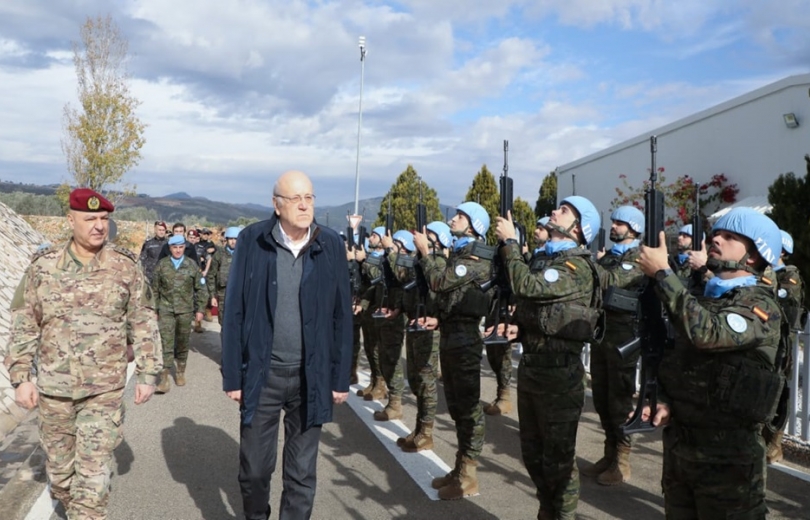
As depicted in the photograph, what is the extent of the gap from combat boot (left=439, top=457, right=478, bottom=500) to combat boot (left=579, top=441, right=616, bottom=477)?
113 centimetres

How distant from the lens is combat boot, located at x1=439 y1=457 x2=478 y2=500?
509 centimetres

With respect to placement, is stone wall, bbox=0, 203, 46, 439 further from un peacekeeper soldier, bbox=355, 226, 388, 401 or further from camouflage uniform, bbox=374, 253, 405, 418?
un peacekeeper soldier, bbox=355, 226, 388, 401

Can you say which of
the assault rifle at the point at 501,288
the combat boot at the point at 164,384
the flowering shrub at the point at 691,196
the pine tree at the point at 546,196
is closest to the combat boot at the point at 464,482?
the assault rifle at the point at 501,288

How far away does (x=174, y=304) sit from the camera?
9672mm

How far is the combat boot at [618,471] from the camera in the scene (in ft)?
18.0

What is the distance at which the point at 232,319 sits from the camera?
3.91 m

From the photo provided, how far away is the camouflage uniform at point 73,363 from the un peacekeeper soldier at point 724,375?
126 inches

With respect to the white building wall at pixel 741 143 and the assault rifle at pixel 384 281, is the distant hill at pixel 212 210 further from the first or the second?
the white building wall at pixel 741 143

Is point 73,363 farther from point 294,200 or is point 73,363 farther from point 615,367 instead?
point 615,367

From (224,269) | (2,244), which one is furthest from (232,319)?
(2,244)

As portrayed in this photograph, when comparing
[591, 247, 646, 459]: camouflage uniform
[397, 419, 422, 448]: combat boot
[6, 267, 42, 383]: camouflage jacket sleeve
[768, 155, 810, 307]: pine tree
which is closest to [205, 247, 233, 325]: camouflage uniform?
[397, 419, 422, 448]: combat boot

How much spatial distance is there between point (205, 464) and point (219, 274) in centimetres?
789

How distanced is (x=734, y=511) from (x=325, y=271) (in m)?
2.45

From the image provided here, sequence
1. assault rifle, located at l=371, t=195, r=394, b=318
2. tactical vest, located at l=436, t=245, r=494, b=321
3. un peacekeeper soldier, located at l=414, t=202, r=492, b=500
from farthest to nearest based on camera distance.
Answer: assault rifle, located at l=371, t=195, r=394, b=318 < tactical vest, located at l=436, t=245, r=494, b=321 < un peacekeeper soldier, located at l=414, t=202, r=492, b=500
